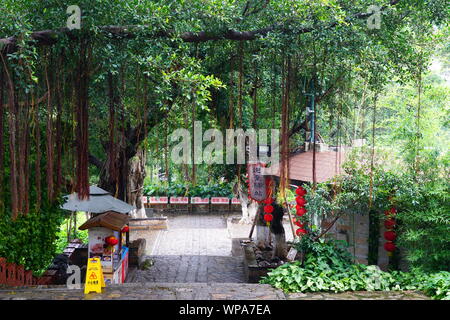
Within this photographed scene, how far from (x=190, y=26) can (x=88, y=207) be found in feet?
13.6

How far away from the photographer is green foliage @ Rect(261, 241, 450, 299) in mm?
6570

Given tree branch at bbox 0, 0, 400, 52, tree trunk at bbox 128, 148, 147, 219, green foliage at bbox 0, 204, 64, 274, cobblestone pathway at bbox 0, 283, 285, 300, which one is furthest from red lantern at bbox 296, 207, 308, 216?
tree trunk at bbox 128, 148, 147, 219

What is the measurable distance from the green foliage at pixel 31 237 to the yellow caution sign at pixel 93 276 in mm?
1311

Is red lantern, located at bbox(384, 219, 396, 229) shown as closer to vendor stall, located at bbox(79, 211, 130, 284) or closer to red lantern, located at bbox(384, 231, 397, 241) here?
red lantern, located at bbox(384, 231, 397, 241)

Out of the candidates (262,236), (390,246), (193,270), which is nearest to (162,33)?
(390,246)

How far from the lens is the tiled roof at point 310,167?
898cm

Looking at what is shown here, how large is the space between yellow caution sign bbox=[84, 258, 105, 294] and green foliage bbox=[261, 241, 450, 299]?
2649mm

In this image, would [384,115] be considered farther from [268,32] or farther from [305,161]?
[268,32]

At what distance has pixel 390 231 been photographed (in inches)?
306

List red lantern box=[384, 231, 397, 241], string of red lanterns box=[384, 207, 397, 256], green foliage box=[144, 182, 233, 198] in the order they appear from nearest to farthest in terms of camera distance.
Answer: string of red lanterns box=[384, 207, 397, 256]
red lantern box=[384, 231, 397, 241]
green foliage box=[144, 182, 233, 198]

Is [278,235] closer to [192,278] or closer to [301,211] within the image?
[301,211]

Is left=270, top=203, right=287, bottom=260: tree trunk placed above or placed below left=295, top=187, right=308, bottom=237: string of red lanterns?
below

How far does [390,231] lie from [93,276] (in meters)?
4.94
